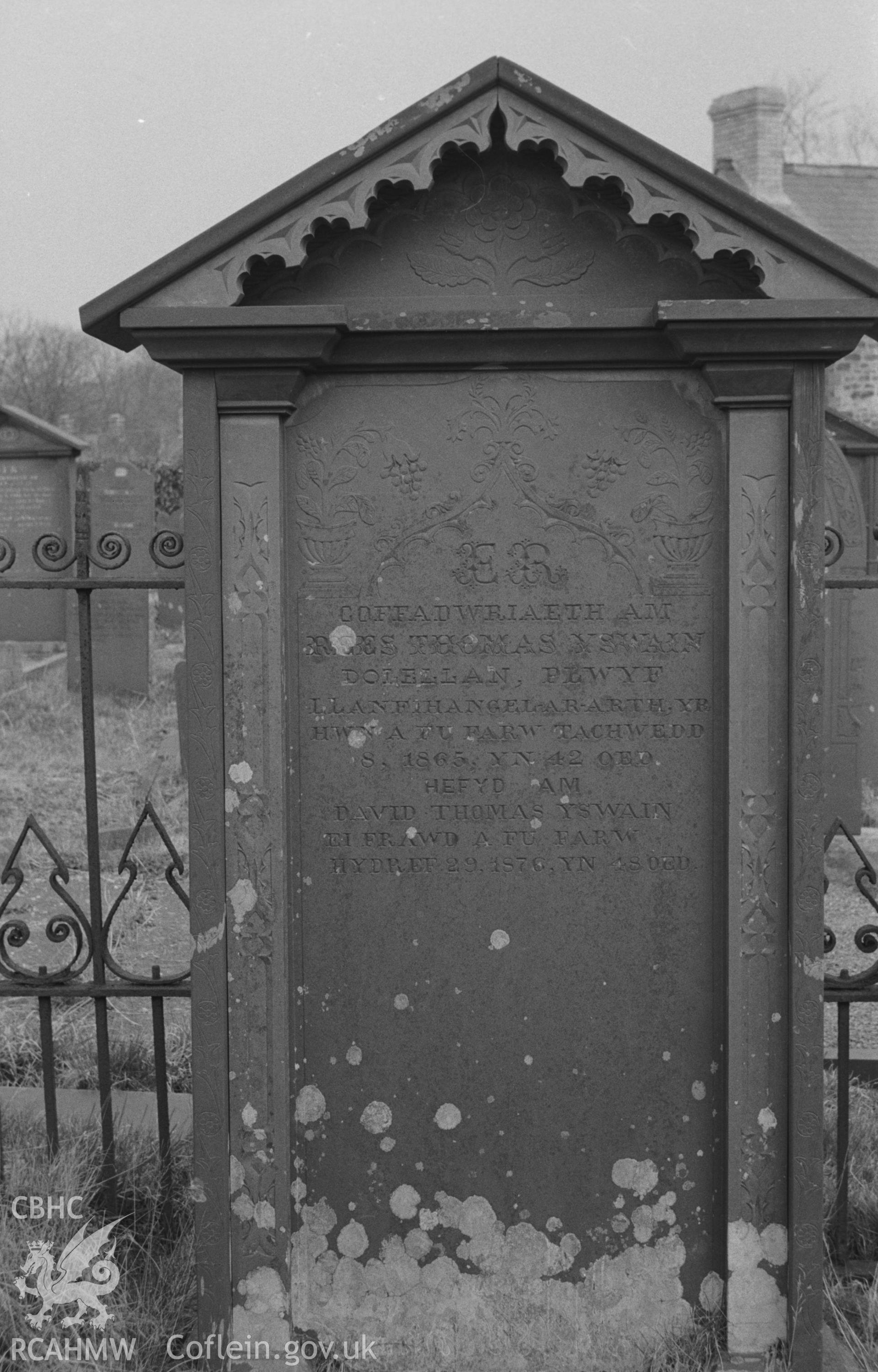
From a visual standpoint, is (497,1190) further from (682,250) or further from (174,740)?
(174,740)

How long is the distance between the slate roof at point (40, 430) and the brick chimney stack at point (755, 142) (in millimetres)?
12593

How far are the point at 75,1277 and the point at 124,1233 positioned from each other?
22cm

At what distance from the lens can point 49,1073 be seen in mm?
3311

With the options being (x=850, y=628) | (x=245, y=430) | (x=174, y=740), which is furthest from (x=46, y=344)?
(x=245, y=430)

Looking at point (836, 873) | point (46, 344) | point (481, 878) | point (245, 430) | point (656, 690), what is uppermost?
point (46, 344)

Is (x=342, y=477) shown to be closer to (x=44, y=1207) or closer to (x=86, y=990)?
(x=86, y=990)

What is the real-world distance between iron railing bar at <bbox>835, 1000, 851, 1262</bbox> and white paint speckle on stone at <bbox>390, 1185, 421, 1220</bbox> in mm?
1162

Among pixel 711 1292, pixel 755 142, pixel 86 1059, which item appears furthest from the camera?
pixel 755 142

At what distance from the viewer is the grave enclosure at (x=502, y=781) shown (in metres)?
2.69

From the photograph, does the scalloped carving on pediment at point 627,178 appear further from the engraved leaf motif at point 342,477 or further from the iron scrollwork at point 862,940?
the iron scrollwork at point 862,940

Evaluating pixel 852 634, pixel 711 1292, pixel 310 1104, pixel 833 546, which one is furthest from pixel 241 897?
pixel 852 634

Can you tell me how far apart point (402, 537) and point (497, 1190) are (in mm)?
1517

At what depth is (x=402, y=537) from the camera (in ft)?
9.11

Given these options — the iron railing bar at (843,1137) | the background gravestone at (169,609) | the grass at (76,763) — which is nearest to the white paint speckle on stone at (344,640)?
the iron railing bar at (843,1137)
